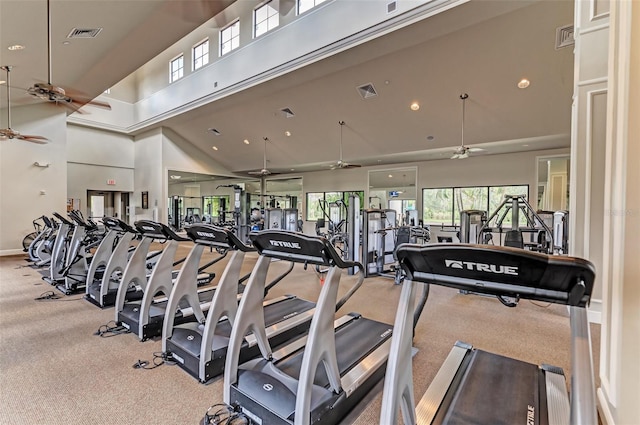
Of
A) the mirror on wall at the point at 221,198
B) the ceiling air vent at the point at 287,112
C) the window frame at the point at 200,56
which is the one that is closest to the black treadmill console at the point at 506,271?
the ceiling air vent at the point at 287,112

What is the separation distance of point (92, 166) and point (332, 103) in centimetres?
917

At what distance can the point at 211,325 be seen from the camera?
91.4 inches

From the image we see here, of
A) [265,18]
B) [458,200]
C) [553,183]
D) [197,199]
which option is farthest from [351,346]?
[197,199]

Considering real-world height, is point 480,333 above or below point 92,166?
below

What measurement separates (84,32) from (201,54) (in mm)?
5378

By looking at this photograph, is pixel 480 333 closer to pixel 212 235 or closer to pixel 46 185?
pixel 212 235

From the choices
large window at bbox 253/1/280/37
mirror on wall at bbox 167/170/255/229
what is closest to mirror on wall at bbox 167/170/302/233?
mirror on wall at bbox 167/170/255/229

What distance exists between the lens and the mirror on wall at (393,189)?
1110 centimetres

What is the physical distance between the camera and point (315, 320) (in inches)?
72.9

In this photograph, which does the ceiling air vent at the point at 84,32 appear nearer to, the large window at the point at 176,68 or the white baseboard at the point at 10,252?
the large window at the point at 176,68

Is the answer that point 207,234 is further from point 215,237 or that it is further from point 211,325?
point 211,325

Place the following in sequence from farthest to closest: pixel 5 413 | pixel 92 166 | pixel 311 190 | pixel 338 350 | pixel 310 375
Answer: pixel 311 190, pixel 92 166, pixel 338 350, pixel 5 413, pixel 310 375

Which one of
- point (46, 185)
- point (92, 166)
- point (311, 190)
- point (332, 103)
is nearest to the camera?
point (332, 103)

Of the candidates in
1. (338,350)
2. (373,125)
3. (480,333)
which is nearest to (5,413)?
(338,350)
